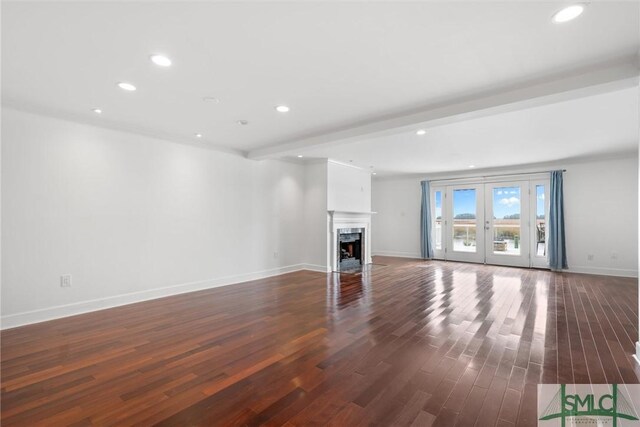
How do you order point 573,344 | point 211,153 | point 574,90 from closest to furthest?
1. point 574,90
2. point 573,344
3. point 211,153

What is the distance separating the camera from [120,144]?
166 inches

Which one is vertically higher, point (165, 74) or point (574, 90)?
point (165, 74)

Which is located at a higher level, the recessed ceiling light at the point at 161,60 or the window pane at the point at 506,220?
the recessed ceiling light at the point at 161,60

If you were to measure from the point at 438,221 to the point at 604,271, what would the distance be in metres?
3.74

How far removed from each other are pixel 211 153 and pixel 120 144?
142cm

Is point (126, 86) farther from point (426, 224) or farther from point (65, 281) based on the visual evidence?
point (426, 224)

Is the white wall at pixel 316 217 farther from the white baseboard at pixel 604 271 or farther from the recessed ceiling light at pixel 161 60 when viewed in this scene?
the white baseboard at pixel 604 271

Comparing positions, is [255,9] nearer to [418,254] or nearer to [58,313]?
[58,313]

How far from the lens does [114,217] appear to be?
13.7 ft

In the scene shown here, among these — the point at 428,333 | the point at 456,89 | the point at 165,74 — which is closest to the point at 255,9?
the point at 165,74

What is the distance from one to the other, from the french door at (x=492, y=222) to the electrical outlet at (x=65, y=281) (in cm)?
835

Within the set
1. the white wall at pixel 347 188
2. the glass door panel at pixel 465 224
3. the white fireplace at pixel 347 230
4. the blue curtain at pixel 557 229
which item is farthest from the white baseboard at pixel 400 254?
the blue curtain at pixel 557 229

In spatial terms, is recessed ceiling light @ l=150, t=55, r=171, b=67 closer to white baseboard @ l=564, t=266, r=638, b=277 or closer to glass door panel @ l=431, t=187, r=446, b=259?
glass door panel @ l=431, t=187, r=446, b=259

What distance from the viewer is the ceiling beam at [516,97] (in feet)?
8.05
